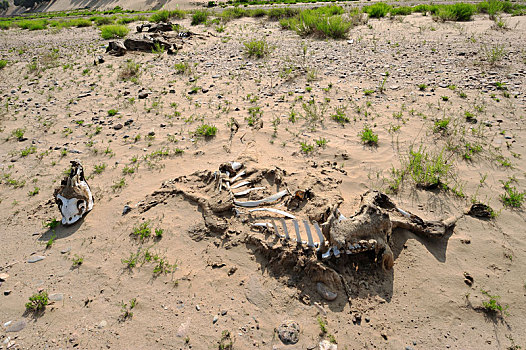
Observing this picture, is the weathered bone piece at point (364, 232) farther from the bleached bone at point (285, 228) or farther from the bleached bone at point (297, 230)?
the bleached bone at point (285, 228)

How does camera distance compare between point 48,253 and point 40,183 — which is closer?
point 48,253

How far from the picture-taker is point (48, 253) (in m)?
3.92

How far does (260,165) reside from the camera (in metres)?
4.91

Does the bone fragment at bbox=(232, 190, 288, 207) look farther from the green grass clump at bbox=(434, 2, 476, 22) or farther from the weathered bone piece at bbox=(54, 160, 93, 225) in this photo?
the green grass clump at bbox=(434, 2, 476, 22)

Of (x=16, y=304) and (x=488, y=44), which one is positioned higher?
(x=488, y=44)

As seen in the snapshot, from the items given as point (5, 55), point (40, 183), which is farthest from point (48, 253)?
point (5, 55)

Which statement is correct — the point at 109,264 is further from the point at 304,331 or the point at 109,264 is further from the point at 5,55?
the point at 5,55

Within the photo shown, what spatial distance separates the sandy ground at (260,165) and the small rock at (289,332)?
0.20 ft

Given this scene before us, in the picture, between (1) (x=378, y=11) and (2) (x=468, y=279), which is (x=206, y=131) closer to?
(2) (x=468, y=279)

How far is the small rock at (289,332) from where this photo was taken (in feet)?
9.20

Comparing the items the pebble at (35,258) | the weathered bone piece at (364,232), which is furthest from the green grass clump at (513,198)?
the pebble at (35,258)

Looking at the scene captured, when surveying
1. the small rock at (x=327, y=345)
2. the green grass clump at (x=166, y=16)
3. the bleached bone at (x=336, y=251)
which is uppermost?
the green grass clump at (x=166, y=16)

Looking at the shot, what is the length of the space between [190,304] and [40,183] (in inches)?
156

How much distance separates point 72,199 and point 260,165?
8.97ft
